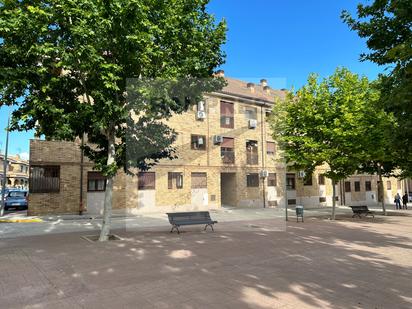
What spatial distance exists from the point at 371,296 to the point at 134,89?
8.30m

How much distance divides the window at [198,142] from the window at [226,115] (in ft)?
7.22

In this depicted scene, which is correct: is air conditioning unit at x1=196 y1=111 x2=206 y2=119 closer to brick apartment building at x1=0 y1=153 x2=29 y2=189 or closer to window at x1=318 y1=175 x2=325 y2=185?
window at x1=318 y1=175 x2=325 y2=185

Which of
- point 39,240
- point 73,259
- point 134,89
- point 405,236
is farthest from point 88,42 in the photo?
point 405,236

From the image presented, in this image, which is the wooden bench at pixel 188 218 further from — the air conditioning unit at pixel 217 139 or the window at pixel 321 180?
the window at pixel 321 180

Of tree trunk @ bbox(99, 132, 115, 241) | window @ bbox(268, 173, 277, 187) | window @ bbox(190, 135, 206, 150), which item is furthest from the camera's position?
window @ bbox(268, 173, 277, 187)

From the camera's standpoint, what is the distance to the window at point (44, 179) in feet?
57.6

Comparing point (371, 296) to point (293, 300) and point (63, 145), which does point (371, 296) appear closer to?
point (293, 300)

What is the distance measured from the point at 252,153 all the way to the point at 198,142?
5.53m

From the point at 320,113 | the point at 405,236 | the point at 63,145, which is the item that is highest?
the point at 320,113

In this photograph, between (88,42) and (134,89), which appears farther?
(134,89)

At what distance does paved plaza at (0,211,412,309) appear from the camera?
499 centimetres

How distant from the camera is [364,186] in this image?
3400 cm

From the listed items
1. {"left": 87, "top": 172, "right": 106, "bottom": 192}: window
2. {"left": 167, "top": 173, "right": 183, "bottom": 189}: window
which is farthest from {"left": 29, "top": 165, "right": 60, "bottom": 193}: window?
{"left": 167, "top": 173, "right": 183, "bottom": 189}: window

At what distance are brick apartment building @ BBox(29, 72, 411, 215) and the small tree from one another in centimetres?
314
